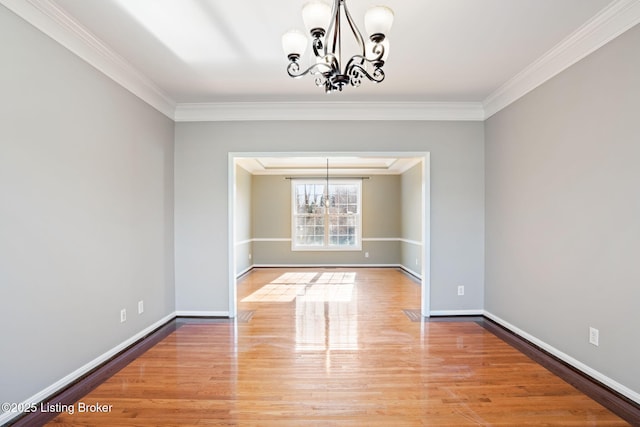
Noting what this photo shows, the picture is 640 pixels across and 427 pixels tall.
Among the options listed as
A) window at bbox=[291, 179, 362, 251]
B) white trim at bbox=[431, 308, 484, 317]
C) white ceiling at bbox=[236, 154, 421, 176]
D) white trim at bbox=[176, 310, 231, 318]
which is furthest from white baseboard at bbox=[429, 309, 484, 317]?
window at bbox=[291, 179, 362, 251]

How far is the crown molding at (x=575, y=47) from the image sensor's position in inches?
87.7

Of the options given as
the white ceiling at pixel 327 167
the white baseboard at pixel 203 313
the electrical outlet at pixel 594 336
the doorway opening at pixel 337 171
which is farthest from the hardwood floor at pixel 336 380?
the white ceiling at pixel 327 167

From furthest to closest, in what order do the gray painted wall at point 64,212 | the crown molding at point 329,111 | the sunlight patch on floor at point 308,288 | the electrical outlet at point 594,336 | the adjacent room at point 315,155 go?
the sunlight patch on floor at point 308,288
the crown molding at point 329,111
the electrical outlet at point 594,336
the adjacent room at point 315,155
the gray painted wall at point 64,212

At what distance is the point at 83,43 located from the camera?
8.51 feet

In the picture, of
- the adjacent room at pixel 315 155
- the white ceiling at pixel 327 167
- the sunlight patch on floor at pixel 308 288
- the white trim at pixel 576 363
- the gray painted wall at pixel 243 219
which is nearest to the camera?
the adjacent room at pixel 315 155

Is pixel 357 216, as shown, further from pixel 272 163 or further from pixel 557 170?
pixel 557 170

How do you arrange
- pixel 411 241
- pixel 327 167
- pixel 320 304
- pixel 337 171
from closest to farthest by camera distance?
1. pixel 320 304
2. pixel 411 241
3. pixel 327 167
4. pixel 337 171

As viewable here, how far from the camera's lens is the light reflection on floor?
3389mm

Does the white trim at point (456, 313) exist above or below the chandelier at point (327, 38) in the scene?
below

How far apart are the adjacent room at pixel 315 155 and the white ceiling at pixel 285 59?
2 cm

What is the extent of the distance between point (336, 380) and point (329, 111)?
308 centimetres

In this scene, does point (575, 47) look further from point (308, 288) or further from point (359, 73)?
point (308, 288)

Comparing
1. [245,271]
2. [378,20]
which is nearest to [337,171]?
[245,271]

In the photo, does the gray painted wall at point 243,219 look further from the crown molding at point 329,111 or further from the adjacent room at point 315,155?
the crown molding at point 329,111
